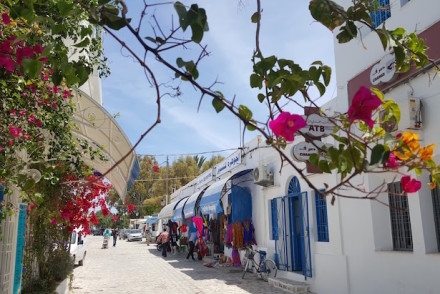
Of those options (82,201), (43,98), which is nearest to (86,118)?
(82,201)

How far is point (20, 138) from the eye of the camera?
4547 mm

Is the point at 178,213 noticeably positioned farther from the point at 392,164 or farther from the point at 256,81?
the point at 392,164

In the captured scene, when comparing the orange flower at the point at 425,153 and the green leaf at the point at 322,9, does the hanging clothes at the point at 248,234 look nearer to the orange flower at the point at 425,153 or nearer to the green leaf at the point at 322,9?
the green leaf at the point at 322,9

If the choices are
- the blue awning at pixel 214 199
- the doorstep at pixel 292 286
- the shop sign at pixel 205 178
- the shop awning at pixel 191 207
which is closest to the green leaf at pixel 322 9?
the doorstep at pixel 292 286

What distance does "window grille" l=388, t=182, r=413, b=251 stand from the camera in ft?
23.3

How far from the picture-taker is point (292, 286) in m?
9.41

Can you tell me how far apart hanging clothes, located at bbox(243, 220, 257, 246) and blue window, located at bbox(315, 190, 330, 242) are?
153 inches

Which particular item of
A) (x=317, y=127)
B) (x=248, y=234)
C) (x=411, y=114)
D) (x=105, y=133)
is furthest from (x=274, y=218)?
(x=411, y=114)

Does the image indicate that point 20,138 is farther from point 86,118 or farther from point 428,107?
point 428,107

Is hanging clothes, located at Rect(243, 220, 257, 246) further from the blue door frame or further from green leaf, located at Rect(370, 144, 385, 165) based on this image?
green leaf, located at Rect(370, 144, 385, 165)

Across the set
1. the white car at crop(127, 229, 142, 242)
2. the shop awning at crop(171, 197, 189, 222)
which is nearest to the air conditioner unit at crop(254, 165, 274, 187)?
the shop awning at crop(171, 197, 189, 222)

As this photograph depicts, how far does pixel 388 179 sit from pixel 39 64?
6.57 m

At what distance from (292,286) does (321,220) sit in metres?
1.68

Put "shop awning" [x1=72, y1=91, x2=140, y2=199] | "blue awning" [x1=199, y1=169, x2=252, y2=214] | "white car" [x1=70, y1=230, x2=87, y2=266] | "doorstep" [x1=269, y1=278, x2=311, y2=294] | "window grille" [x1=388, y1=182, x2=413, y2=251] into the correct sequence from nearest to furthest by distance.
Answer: "window grille" [x1=388, y1=182, x2=413, y2=251], "shop awning" [x1=72, y1=91, x2=140, y2=199], "doorstep" [x1=269, y1=278, x2=311, y2=294], "blue awning" [x1=199, y1=169, x2=252, y2=214], "white car" [x1=70, y1=230, x2=87, y2=266]
